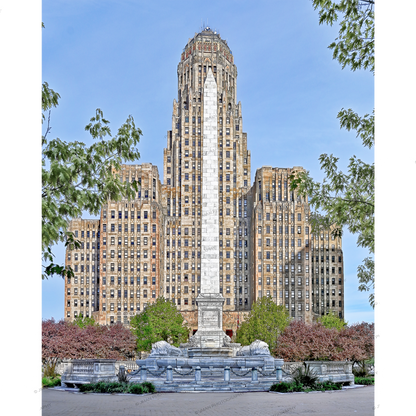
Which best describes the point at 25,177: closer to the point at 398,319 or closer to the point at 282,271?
the point at 398,319

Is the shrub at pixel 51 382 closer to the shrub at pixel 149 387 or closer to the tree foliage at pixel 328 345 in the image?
the shrub at pixel 149 387

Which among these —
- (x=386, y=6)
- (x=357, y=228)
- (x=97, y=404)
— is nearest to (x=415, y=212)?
(x=386, y=6)

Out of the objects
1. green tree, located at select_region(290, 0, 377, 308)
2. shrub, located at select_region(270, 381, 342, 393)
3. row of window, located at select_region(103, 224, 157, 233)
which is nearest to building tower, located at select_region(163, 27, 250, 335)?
row of window, located at select_region(103, 224, 157, 233)

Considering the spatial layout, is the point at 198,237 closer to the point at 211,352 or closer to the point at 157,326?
the point at 157,326

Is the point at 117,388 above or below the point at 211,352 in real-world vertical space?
above

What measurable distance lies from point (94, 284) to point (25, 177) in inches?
4436

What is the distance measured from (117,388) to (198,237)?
302 ft

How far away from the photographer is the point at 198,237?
115125 millimetres

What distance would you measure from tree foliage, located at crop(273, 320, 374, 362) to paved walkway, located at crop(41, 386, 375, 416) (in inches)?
500

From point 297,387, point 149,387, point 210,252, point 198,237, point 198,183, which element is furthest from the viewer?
point 198,183

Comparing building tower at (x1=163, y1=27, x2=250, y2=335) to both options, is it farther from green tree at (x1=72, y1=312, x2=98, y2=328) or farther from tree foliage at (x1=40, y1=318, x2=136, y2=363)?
tree foliage at (x1=40, y1=318, x2=136, y2=363)

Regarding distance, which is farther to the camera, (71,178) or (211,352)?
(211,352)

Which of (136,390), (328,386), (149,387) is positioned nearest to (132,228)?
(149,387)

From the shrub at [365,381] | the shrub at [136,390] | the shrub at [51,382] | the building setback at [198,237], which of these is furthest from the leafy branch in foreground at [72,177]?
the building setback at [198,237]
